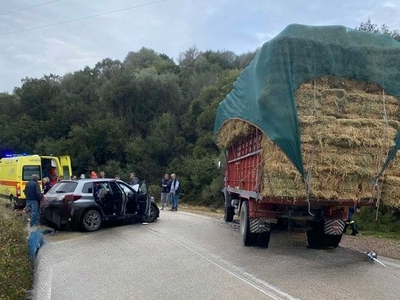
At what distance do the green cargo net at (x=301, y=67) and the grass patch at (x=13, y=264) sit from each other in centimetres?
455

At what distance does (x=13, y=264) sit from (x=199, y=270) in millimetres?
2818

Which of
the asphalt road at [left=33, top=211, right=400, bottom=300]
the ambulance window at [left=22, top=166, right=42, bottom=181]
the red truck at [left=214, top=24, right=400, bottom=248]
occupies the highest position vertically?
the red truck at [left=214, top=24, right=400, bottom=248]

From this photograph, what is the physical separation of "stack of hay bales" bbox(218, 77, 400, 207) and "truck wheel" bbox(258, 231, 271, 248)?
192 centimetres

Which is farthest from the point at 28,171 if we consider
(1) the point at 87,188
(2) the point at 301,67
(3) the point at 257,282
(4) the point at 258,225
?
(3) the point at 257,282

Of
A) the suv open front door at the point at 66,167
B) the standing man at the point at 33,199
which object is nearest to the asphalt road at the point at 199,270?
the standing man at the point at 33,199

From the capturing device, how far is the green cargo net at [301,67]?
28.7 feet

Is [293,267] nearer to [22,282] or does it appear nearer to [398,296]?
[398,296]

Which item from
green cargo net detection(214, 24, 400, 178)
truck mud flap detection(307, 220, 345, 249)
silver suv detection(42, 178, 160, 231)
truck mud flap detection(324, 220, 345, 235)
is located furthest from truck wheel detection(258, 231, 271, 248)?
silver suv detection(42, 178, 160, 231)

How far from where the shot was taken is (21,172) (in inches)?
770

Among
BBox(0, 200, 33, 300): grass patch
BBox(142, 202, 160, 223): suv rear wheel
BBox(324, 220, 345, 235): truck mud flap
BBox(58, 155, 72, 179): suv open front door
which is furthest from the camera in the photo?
BBox(58, 155, 72, 179): suv open front door

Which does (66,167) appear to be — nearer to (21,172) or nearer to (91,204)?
(21,172)

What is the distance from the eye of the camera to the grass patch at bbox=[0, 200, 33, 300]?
21.1ft

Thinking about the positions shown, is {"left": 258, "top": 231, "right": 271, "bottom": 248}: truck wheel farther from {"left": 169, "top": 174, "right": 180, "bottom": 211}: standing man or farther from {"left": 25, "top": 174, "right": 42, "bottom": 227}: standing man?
{"left": 169, "top": 174, "right": 180, "bottom": 211}: standing man

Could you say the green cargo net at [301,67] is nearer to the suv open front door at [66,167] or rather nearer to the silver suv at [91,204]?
the silver suv at [91,204]
